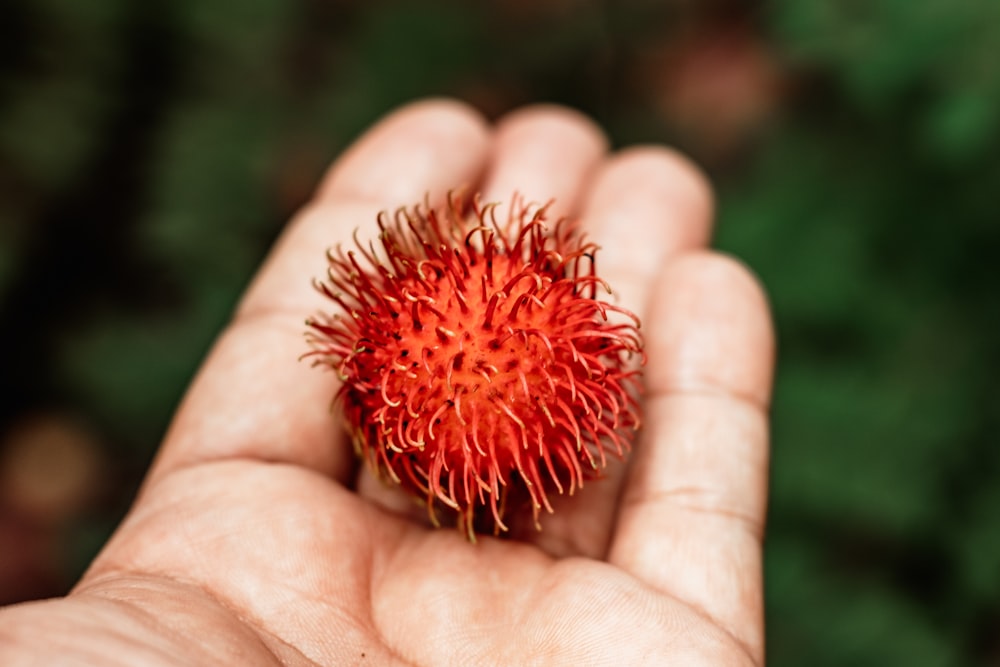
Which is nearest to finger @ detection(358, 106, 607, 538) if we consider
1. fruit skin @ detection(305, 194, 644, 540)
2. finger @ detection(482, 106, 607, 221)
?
finger @ detection(482, 106, 607, 221)

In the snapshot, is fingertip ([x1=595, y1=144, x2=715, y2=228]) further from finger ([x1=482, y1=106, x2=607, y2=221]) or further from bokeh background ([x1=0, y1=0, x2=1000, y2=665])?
bokeh background ([x1=0, y1=0, x2=1000, y2=665])

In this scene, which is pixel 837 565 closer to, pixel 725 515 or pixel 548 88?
pixel 725 515

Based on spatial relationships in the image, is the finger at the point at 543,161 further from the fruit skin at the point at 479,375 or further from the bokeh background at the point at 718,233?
the fruit skin at the point at 479,375

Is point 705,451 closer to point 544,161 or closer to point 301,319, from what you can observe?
point 301,319

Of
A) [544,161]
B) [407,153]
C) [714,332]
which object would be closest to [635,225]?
[544,161]

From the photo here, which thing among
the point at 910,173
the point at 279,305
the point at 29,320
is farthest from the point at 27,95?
the point at 910,173

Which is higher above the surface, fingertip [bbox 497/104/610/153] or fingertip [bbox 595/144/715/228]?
fingertip [bbox 497/104/610/153]
